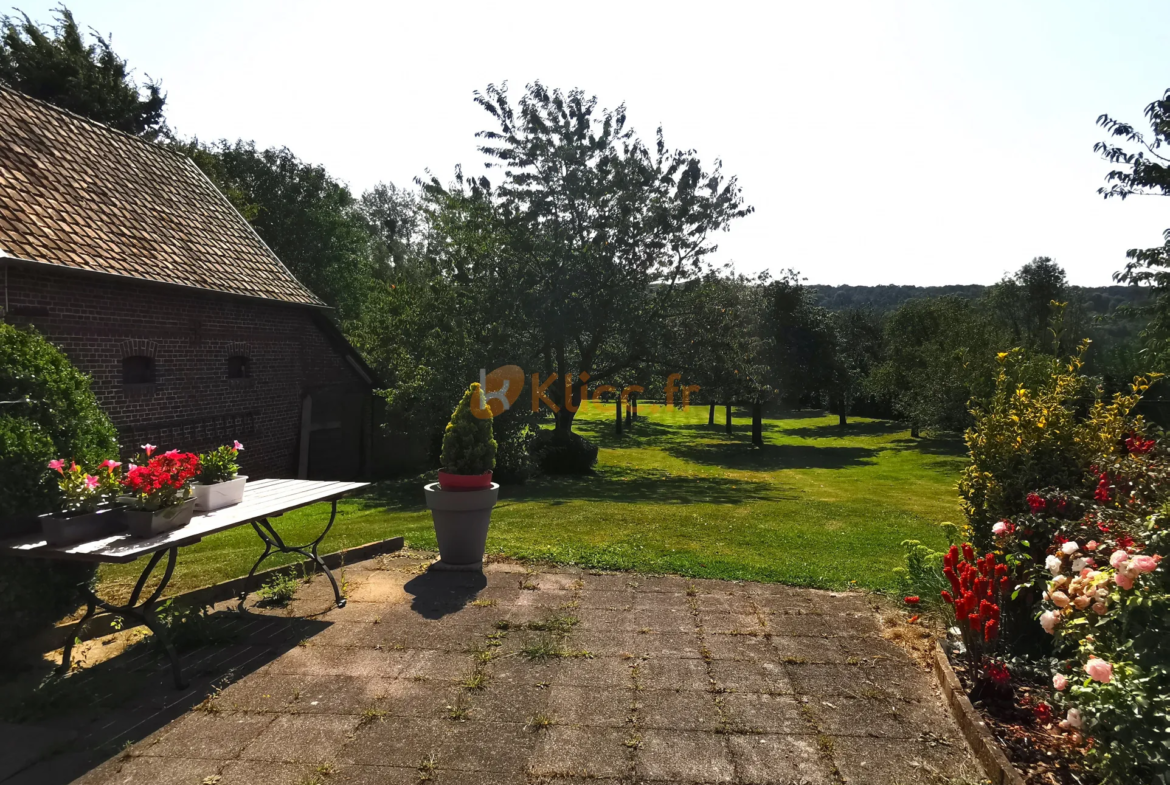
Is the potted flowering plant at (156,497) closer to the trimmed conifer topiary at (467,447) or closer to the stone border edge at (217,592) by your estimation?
the stone border edge at (217,592)

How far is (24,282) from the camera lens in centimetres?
945

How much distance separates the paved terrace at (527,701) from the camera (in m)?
3.04

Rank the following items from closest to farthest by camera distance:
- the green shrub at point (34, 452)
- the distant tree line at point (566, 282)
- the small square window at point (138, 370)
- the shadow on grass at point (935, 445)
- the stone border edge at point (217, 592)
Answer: the green shrub at point (34, 452)
the stone border edge at point (217, 592)
the small square window at point (138, 370)
the distant tree line at point (566, 282)
the shadow on grass at point (935, 445)

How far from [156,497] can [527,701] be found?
2365 millimetres

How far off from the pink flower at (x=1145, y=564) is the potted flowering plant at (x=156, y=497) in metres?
4.60

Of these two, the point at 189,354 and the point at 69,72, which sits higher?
the point at 69,72

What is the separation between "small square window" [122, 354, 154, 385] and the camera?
11.4 metres

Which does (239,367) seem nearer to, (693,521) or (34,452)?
(693,521)

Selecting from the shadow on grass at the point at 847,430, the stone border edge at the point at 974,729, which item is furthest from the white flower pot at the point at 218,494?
the shadow on grass at the point at 847,430

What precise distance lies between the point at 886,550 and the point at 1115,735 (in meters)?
5.63

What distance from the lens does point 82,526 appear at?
3689 mm

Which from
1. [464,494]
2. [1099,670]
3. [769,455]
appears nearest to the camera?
[1099,670]

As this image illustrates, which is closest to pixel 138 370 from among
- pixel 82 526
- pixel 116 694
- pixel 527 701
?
pixel 82 526

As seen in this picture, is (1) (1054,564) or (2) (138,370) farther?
(2) (138,370)
